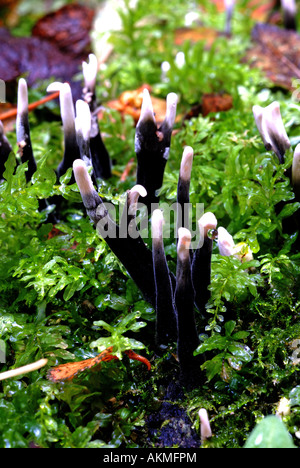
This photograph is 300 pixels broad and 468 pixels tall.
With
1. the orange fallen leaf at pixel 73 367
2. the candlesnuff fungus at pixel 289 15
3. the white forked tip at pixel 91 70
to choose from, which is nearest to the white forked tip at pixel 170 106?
the white forked tip at pixel 91 70

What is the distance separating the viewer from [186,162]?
1017mm

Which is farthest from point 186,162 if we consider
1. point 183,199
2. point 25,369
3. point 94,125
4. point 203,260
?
point 25,369

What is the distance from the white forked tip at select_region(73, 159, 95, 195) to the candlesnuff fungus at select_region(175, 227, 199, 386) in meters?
0.24

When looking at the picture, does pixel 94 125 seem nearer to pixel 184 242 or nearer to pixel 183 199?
pixel 183 199

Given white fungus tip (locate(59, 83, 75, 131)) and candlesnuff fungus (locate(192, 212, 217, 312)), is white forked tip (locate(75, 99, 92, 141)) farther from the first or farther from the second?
candlesnuff fungus (locate(192, 212, 217, 312))

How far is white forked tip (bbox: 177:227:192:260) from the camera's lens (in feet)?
2.98

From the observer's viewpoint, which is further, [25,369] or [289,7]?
[289,7]

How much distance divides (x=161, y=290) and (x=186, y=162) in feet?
0.99

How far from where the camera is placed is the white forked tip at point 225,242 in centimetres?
109

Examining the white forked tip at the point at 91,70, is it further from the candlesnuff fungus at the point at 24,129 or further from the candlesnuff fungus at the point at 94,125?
the candlesnuff fungus at the point at 24,129

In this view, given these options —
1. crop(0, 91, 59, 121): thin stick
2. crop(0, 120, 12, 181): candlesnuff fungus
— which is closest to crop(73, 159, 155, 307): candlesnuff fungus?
crop(0, 120, 12, 181): candlesnuff fungus

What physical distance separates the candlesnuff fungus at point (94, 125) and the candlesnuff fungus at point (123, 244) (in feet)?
1.30

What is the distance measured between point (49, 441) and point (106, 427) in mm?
140
